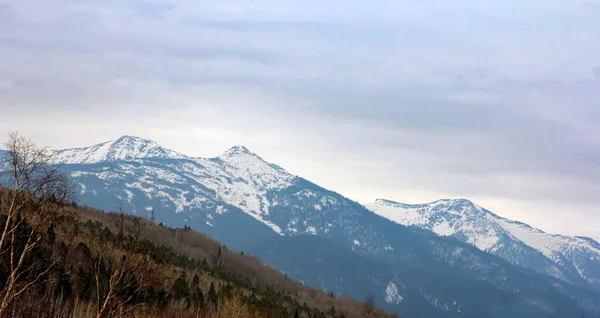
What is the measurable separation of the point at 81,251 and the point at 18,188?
66.4 meters

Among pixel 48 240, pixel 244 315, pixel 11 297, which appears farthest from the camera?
pixel 48 240

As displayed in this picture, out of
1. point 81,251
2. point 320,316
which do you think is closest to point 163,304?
point 81,251

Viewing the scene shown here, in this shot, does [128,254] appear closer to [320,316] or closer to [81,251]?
[81,251]

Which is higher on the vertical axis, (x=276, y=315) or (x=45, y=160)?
(x=45, y=160)

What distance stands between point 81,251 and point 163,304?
13.2 m

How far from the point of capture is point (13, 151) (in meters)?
29.7

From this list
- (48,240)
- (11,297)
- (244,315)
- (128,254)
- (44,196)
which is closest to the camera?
(11,297)

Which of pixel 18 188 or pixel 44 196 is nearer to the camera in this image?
pixel 18 188

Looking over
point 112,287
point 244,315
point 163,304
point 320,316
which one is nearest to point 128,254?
point 112,287

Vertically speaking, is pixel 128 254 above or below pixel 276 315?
above

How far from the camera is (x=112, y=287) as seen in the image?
1121 inches

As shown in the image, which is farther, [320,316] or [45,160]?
[320,316]

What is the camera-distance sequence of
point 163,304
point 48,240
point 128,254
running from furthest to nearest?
point 163,304, point 48,240, point 128,254

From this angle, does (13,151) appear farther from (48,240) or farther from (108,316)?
(48,240)
